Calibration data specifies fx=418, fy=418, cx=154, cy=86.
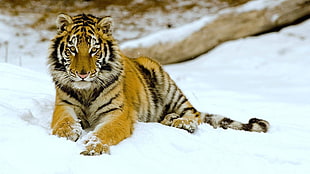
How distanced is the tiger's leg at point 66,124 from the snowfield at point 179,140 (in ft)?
0.22

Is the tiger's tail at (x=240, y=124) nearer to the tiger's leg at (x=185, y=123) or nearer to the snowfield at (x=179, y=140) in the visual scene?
the snowfield at (x=179, y=140)

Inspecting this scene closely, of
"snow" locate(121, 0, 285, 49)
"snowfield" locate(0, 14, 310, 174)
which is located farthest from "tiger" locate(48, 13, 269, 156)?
"snow" locate(121, 0, 285, 49)

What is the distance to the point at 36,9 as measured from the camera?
40.9 feet

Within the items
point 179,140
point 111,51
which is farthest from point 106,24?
point 179,140

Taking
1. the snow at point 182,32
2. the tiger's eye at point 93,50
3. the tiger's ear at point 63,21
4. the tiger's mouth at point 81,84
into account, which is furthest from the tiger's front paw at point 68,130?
the snow at point 182,32

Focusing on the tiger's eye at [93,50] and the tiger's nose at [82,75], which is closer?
the tiger's nose at [82,75]

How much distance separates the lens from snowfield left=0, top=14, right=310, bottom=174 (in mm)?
2398

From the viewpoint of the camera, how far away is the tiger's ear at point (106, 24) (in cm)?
318

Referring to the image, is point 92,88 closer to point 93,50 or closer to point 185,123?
point 93,50

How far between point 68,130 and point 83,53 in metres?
0.55

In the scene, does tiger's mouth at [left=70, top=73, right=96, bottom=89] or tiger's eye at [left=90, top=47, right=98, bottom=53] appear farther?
tiger's eye at [left=90, top=47, right=98, bottom=53]

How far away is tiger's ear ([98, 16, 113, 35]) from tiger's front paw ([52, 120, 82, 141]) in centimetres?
77

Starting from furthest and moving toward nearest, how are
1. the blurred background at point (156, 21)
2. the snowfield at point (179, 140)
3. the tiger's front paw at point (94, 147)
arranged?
the blurred background at point (156, 21)
the tiger's front paw at point (94, 147)
the snowfield at point (179, 140)

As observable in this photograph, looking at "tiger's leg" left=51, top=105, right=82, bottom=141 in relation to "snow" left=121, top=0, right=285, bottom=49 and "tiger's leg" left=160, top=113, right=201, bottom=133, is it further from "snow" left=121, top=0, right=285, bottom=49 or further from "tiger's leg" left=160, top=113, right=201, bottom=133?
"snow" left=121, top=0, right=285, bottom=49
